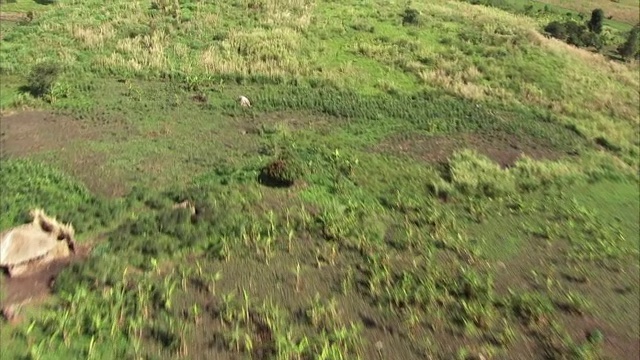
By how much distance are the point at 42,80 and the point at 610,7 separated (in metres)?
54.1

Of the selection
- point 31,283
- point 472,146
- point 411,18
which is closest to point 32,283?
point 31,283

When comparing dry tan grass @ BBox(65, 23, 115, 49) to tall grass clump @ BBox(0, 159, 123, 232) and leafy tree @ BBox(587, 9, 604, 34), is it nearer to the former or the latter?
tall grass clump @ BBox(0, 159, 123, 232)

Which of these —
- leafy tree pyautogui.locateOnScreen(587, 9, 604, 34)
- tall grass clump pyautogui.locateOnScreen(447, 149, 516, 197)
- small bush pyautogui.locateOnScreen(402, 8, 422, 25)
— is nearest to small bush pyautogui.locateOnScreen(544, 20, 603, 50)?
leafy tree pyautogui.locateOnScreen(587, 9, 604, 34)

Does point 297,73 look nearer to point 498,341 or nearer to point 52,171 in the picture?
point 52,171

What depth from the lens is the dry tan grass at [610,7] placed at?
51000mm

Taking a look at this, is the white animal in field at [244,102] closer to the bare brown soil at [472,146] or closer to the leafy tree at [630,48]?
the bare brown soil at [472,146]

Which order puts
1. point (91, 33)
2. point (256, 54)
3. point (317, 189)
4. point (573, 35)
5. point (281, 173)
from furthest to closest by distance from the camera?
1. point (573, 35)
2. point (91, 33)
3. point (256, 54)
4. point (317, 189)
5. point (281, 173)

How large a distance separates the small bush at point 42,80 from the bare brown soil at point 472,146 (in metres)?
13.4

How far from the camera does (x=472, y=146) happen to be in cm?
2048

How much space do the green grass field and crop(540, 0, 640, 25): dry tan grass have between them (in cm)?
2367

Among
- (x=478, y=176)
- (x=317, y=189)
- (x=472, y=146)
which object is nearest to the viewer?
(x=317, y=189)

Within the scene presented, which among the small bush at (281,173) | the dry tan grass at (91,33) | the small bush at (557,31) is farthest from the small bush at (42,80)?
the small bush at (557,31)

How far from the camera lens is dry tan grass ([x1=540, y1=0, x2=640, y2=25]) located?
5100cm

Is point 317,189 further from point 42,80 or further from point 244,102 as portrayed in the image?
point 42,80
